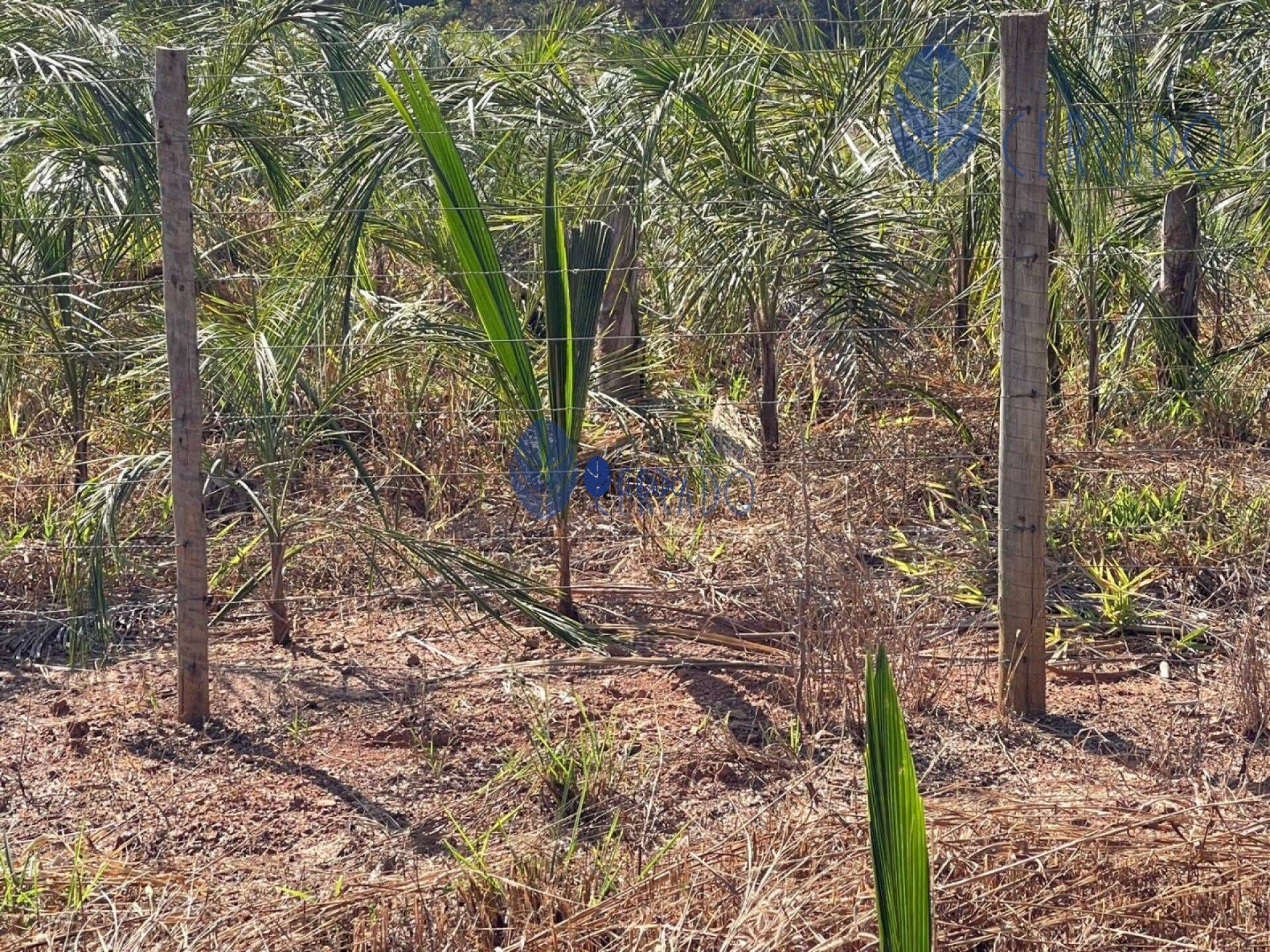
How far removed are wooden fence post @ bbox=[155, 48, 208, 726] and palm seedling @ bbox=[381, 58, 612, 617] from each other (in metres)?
0.58

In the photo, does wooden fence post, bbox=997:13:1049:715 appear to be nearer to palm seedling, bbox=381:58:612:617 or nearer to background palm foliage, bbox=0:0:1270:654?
background palm foliage, bbox=0:0:1270:654

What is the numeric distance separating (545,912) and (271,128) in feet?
14.3

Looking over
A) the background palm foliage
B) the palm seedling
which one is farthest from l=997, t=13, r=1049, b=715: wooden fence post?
the palm seedling

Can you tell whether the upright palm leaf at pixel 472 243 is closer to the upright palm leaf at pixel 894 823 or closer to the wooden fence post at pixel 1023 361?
the wooden fence post at pixel 1023 361

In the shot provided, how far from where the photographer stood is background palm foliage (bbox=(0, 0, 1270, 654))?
3691 mm

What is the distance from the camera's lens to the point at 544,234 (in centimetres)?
369

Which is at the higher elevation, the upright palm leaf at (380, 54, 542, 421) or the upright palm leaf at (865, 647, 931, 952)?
the upright palm leaf at (380, 54, 542, 421)

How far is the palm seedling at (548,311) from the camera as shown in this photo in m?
3.46

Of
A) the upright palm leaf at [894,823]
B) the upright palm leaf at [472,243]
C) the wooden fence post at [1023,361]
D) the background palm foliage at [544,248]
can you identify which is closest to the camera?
the upright palm leaf at [894,823]

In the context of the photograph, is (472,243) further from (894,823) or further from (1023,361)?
(894,823)

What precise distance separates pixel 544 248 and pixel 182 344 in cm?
103

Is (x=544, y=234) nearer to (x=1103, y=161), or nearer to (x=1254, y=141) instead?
(x=1103, y=161)

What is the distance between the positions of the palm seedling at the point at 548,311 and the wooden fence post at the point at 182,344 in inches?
23.0

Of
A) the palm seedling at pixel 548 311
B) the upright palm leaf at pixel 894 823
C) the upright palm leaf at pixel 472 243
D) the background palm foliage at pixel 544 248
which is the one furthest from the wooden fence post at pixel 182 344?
the upright palm leaf at pixel 894 823
